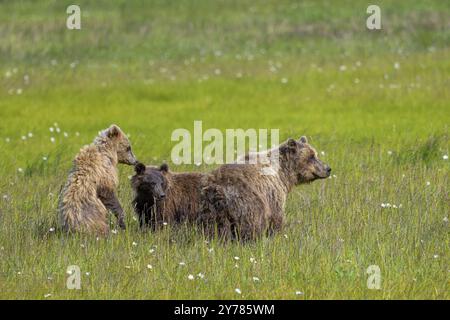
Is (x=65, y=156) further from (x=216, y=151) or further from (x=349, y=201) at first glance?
(x=349, y=201)

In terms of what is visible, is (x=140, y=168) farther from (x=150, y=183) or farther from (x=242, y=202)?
(x=242, y=202)

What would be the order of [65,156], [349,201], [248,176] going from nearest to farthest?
[248,176] → [349,201] → [65,156]

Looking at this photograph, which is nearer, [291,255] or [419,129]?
[291,255]

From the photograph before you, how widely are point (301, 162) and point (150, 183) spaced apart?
1.88 meters

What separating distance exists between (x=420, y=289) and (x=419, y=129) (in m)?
8.77

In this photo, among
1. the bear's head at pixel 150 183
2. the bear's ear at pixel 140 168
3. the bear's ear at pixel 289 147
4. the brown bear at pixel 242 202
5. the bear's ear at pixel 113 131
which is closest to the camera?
the brown bear at pixel 242 202

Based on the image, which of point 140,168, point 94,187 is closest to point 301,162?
point 140,168

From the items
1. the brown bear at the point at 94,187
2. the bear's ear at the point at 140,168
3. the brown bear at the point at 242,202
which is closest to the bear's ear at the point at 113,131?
the brown bear at the point at 94,187

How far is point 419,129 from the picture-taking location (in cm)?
1738

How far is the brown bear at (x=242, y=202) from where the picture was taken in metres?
10.5

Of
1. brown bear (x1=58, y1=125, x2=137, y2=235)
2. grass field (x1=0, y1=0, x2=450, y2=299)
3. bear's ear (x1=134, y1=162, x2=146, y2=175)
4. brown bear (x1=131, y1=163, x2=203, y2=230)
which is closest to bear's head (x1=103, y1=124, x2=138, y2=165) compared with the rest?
brown bear (x1=58, y1=125, x2=137, y2=235)

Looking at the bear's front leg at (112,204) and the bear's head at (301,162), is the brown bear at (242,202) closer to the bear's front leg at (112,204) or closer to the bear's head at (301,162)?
the bear's head at (301,162)

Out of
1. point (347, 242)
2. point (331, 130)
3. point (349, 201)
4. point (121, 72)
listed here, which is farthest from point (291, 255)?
point (121, 72)

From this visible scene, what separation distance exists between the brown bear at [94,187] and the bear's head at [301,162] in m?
1.94
